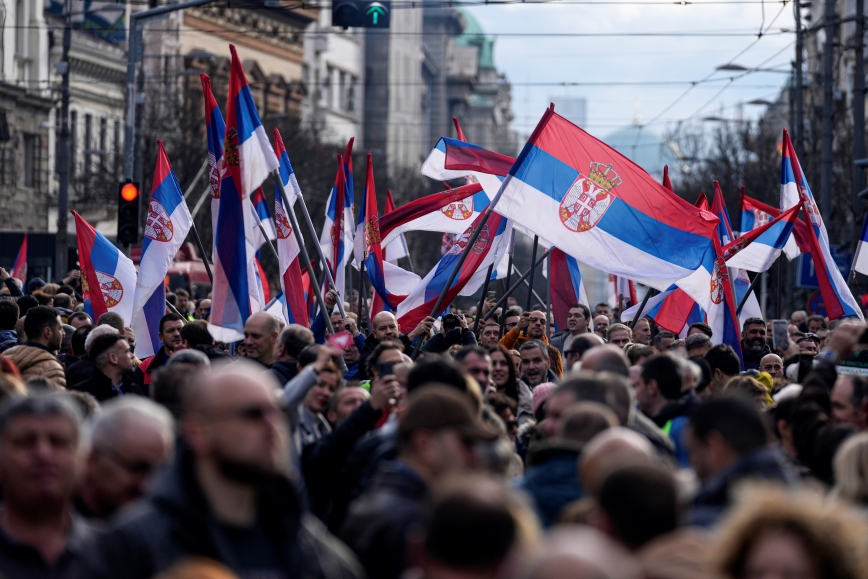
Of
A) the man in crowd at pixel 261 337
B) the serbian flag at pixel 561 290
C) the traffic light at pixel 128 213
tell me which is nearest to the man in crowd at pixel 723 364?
the man in crowd at pixel 261 337

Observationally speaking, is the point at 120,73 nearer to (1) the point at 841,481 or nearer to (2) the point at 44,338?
(2) the point at 44,338

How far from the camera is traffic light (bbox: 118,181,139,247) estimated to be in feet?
57.4

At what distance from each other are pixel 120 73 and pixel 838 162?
25.2 metres

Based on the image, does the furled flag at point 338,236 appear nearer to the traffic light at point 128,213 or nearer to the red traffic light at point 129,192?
the traffic light at point 128,213

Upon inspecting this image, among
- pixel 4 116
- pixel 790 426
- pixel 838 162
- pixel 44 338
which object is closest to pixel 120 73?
pixel 4 116

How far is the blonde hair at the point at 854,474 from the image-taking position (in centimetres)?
500

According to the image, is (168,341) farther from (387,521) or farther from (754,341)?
(387,521)

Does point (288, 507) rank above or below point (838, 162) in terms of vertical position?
below

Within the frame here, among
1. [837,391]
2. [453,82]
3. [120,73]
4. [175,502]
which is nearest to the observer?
[175,502]

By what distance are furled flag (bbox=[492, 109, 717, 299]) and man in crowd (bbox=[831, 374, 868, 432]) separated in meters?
5.35

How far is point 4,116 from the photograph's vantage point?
4041 cm

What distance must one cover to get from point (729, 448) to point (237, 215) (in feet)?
18.8

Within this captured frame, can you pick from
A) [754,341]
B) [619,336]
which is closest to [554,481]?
[619,336]

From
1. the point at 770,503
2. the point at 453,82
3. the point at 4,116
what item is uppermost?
the point at 453,82
